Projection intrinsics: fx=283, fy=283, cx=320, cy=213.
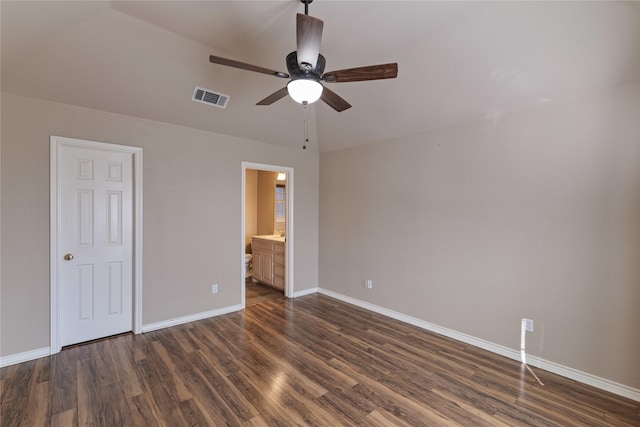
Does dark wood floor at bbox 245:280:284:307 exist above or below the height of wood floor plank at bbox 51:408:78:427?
above

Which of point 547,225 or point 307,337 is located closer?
point 547,225

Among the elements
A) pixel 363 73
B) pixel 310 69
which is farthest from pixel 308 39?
pixel 363 73

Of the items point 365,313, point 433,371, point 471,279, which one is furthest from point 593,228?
point 365,313

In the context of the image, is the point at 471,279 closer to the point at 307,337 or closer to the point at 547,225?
the point at 547,225

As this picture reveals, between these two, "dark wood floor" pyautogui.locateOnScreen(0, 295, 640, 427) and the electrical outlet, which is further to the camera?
the electrical outlet

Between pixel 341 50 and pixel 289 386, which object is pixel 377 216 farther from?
pixel 289 386

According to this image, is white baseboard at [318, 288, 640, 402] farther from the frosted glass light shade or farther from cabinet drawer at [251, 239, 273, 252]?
the frosted glass light shade

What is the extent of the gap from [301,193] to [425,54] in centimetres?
282

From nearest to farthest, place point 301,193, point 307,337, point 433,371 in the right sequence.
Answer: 1. point 433,371
2. point 307,337
3. point 301,193

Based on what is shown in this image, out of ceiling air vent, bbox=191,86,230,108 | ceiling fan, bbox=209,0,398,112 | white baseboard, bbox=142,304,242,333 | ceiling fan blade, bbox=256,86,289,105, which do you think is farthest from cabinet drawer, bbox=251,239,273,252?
ceiling fan, bbox=209,0,398,112

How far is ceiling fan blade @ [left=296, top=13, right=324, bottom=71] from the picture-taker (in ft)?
5.29

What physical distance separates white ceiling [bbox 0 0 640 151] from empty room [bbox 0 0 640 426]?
18mm

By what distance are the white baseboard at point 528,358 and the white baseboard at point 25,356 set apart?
3.75m

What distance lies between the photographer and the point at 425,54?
106 inches
